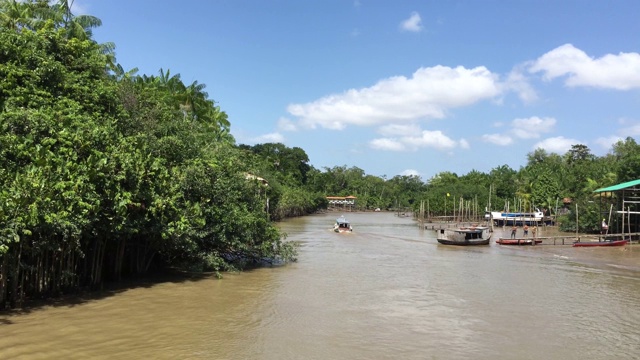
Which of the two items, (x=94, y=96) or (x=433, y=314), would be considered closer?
(x=433, y=314)

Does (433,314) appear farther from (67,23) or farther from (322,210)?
(322,210)

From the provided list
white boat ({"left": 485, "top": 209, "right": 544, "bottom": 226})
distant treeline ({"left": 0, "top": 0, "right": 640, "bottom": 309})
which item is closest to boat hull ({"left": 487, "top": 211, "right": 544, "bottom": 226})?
white boat ({"left": 485, "top": 209, "right": 544, "bottom": 226})

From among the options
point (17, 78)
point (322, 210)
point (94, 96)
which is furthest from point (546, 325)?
point (322, 210)

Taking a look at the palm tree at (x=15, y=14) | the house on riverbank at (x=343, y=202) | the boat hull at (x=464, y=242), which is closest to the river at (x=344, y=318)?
the boat hull at (x=464, y=242)

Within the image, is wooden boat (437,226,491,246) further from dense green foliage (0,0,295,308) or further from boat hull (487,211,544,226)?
boat hull (487,211,544,226)

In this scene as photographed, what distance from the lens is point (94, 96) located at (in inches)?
626

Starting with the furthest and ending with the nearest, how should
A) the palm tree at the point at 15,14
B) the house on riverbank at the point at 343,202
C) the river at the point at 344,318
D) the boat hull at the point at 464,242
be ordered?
the house on riverbank at the point at 343,202 → the boat hull at the point at 464,242 → the palm tree at the point at 15,14 → the river at the point at 344,318

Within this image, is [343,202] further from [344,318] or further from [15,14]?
[344,318]

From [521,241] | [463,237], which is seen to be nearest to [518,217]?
[521,241]

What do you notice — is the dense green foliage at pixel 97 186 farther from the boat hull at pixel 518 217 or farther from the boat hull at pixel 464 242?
the boat hull at pixel 518 217

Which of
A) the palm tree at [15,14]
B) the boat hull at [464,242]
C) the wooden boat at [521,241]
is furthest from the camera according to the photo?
the wooden boat at [521,241]

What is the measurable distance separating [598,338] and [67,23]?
30968 mm

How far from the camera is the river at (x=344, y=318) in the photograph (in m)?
10.0

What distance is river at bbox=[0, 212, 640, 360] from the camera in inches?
395
